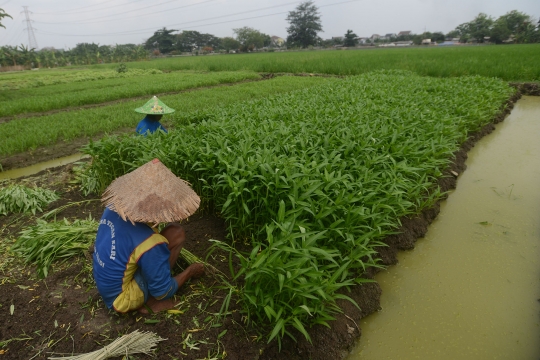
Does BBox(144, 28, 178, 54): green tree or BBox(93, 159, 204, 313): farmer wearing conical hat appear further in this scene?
BBox(144, 28, 178, 54): green tree

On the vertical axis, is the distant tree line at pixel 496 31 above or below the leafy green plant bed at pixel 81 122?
above

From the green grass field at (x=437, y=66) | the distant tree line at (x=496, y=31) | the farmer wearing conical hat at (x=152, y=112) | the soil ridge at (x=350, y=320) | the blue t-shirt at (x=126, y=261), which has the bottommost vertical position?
the soil ridge at (x=350, y=320)

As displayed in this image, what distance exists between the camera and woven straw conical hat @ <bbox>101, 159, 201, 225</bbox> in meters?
1.83

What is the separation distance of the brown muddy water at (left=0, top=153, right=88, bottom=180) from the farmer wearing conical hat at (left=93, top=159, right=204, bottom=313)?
188 inches

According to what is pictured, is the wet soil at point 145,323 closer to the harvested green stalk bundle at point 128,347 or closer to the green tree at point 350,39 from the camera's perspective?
the harvested green stalk bundle at point 128,347

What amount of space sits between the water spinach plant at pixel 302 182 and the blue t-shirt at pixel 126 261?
494 millimetres

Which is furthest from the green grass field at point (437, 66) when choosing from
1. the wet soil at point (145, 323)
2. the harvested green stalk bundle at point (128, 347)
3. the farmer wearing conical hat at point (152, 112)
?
the harvested green stalk bundle at point (128, 347)

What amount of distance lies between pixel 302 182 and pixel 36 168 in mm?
5451

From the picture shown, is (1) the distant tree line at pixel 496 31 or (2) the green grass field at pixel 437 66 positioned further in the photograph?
(1) the distant tree line at pixel 496 31

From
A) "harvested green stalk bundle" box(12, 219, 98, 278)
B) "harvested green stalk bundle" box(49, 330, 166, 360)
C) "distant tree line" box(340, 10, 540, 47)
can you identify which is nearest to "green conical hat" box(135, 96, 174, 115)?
"harvested green stalk bundle" box(12, 219, 98, 278)

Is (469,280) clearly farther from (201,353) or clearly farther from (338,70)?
(338,70)

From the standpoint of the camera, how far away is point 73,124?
7.67 m

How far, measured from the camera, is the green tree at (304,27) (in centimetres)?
6119

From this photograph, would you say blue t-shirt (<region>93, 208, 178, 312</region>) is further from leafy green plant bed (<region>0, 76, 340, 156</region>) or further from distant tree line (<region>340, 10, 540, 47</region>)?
distant tree line (<region>340, 10, 540, 47</region>)
